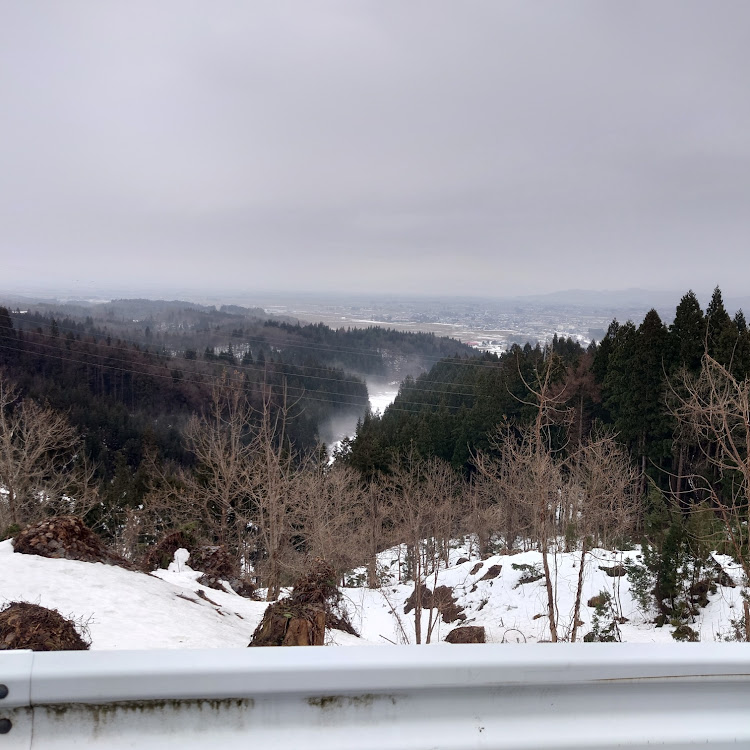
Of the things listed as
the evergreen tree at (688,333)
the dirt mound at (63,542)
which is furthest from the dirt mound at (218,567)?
the evergreen tree at (688,333)

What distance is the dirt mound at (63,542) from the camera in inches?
288

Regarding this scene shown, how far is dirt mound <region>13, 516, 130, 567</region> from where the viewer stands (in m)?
7.31

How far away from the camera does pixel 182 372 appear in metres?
56.8

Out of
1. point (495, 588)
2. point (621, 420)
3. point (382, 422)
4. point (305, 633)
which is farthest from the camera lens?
point (382, 422)

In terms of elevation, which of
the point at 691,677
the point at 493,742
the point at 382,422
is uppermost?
the point at 691,677

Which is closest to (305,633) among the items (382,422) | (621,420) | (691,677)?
(691,677)

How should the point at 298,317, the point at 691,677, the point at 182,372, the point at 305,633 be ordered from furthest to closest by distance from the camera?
the point at 298,317
the point at 182,372
the point at 305,633
the point at 691,677

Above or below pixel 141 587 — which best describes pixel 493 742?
above

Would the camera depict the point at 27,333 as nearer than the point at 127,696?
No

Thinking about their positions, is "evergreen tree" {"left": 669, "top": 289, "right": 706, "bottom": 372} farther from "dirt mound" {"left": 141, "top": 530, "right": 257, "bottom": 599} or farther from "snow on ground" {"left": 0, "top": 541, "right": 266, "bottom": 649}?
"snow on ground" {"left": 0, "top": 541, "right": 266, "bottom": 649}

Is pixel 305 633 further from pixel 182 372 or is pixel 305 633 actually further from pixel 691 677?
pixel 182 372

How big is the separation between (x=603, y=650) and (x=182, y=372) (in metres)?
58.9

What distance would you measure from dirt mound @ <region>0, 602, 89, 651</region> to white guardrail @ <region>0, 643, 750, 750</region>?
3224 millimetres

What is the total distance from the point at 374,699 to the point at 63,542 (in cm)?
754
